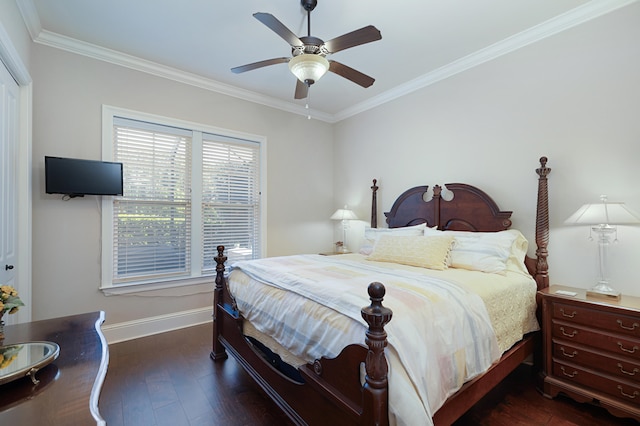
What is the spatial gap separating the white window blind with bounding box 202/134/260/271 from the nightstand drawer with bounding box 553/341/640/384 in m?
3.35

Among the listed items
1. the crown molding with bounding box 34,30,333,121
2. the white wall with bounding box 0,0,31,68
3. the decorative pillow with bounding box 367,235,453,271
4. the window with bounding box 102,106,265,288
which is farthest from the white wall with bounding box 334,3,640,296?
the white wall with bounding box 0,0,31,68

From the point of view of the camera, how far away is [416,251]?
261cm

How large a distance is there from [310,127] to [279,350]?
363cm

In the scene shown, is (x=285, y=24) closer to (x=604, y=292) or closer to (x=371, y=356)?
(x=371, y=356)

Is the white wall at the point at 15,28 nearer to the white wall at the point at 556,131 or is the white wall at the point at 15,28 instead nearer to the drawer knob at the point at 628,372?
the white wall at the point at 556,131

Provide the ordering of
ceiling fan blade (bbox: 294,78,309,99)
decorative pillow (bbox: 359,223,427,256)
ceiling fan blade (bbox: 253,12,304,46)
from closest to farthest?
ceiling fan blade (bbox: 253,12,304,46) → ceiling fan blade (bbox: 294,78,309,99) → decorative pillow (bbox: 359,223,427,256)

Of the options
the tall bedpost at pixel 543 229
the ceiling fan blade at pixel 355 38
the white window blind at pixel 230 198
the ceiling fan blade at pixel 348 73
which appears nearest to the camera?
the ceiling fan blade at pixel 355 38

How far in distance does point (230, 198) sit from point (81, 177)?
61.4 inches

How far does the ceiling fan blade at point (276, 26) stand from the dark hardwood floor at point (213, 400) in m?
2.42

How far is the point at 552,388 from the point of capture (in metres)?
2.09

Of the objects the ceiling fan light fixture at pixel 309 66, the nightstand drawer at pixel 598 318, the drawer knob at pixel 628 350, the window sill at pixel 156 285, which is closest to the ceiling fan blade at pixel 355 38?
the ceiling fan light fixture at pixel 309 66

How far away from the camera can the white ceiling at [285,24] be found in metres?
2.32

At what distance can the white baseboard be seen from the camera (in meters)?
3.01

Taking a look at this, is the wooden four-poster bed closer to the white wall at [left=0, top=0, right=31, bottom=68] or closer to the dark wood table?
the dark wood table
